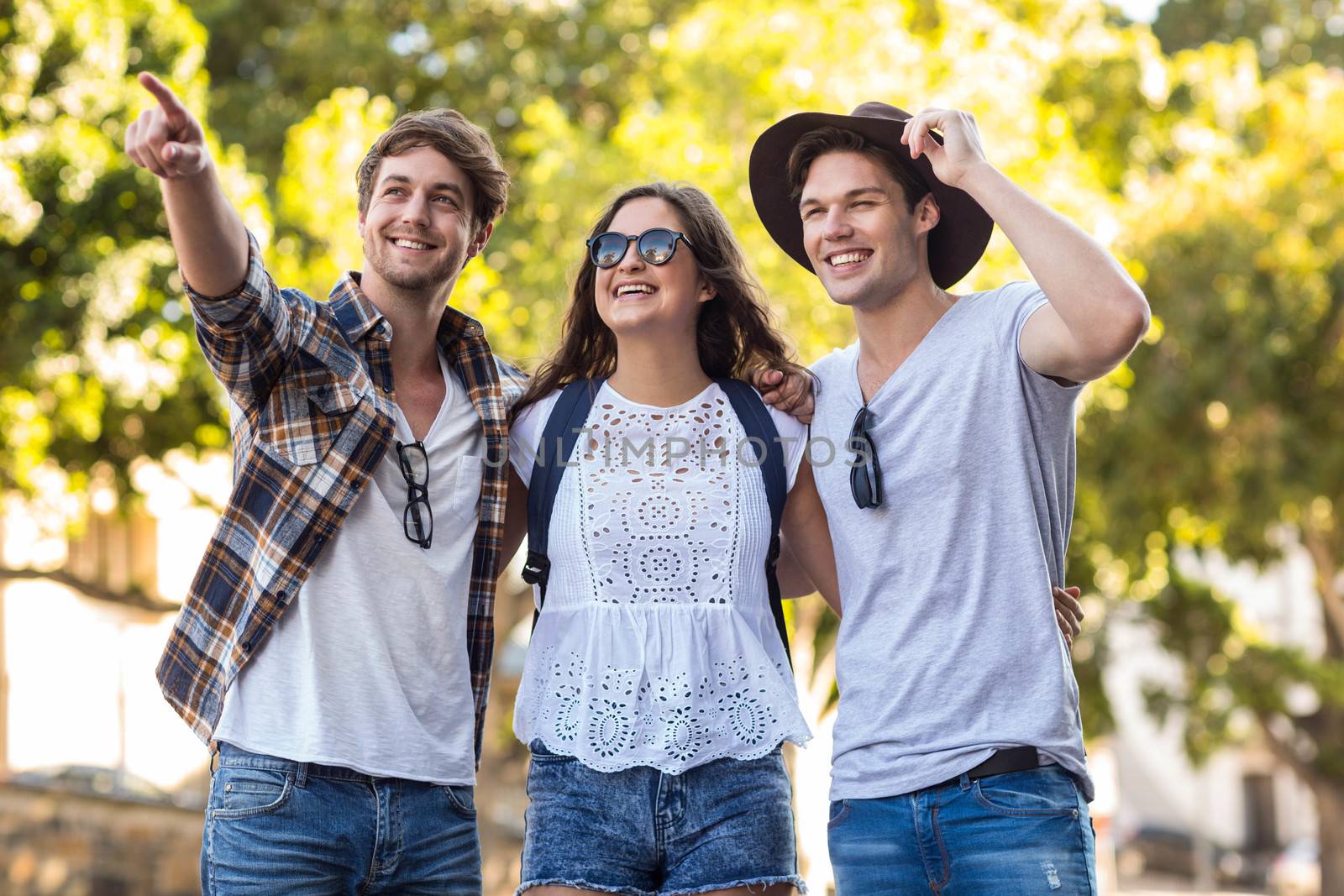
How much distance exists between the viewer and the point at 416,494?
339 centimetres

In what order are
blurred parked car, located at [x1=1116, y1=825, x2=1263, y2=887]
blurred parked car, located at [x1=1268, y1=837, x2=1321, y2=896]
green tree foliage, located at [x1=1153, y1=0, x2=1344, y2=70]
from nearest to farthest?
green tree foliage, located at [x1=1153, y1=0, x2=1344, y2=70], blurred parked car, located at [x1=1268, y1=837, x2=1321, y2=896], blurred parked car, located at [x1=1116, y1=825, x2=1263, y2=887]

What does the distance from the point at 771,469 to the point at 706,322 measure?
527 mm

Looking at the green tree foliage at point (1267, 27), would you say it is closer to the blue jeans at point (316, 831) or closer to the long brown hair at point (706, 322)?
the long brown hair at point (706, 322)

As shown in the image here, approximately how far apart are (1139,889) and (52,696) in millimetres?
21820

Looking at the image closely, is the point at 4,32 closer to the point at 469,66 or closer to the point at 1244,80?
the point at 469,66

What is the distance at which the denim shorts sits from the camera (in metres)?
3.20

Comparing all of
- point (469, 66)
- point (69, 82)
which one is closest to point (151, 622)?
point (469, 66)

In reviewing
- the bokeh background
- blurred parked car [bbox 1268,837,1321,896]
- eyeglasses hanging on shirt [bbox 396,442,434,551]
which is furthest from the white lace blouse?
blurred parked car [bbox 1268,837,1321,896]

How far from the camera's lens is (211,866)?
315cm

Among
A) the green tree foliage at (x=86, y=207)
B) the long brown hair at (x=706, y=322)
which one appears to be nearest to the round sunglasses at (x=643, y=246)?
the long brown hair at (x=706, y=322)

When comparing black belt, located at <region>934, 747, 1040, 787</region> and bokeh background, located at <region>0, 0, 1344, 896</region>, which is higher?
bokeh background, located at <region>0, 0, 1344, 896</region>

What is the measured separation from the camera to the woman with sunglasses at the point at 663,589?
10.6 ft

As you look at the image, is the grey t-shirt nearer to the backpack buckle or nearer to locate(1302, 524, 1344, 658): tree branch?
the backpack buckle

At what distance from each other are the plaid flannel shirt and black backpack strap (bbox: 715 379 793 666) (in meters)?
0.86
